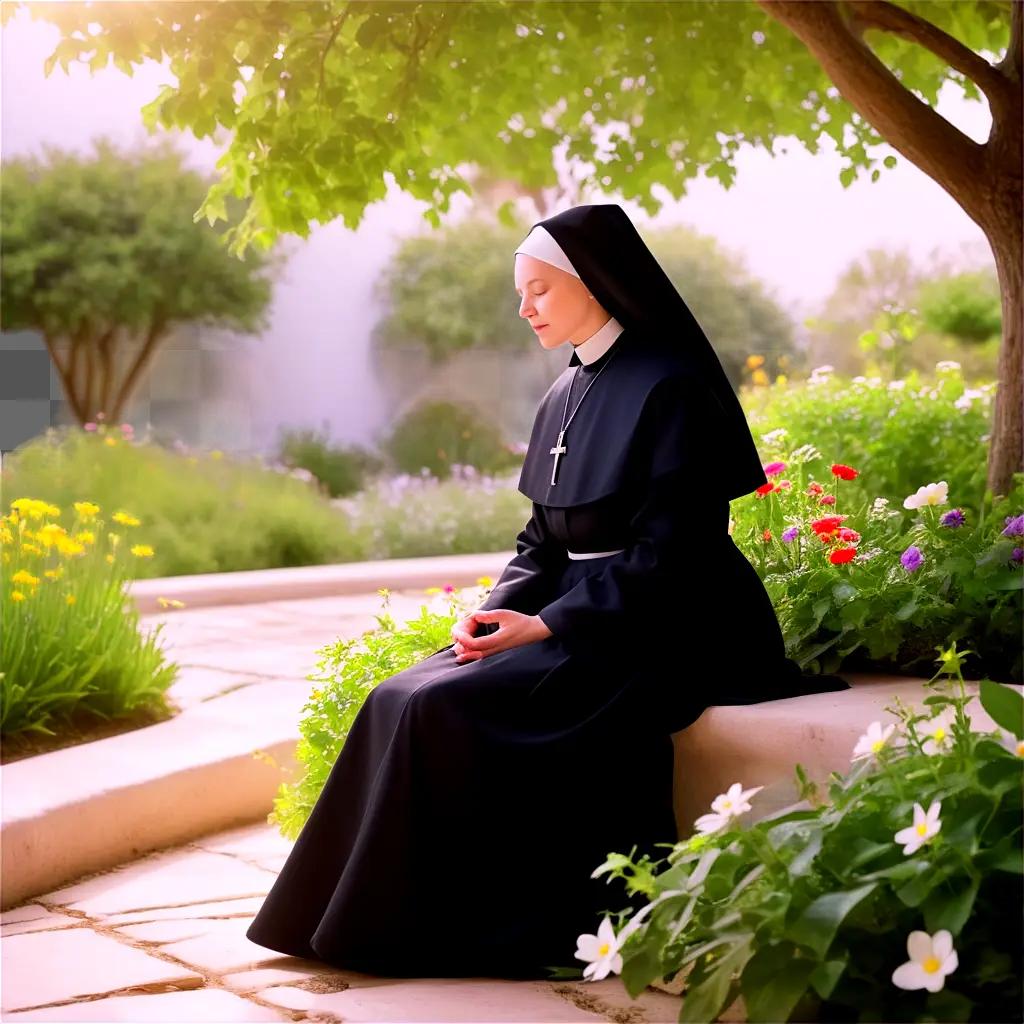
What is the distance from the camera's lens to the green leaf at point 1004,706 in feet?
7.52

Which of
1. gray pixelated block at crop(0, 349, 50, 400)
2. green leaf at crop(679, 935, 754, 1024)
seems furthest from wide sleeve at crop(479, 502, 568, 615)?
gray pixelated block at crop(0, 349, 50, 400)

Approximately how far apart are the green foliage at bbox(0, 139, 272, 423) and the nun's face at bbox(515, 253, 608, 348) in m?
13.0

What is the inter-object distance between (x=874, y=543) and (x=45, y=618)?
2.84 metres

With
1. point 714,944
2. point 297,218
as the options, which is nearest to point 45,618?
point 297,218

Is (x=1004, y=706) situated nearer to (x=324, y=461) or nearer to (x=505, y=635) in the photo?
(x=505, y=635)

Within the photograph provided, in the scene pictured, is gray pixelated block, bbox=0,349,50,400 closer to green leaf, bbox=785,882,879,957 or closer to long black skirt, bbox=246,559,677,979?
long black skirt, bbox=246,559,677,979

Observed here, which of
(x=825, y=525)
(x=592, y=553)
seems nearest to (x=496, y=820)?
(x=592, y=553)

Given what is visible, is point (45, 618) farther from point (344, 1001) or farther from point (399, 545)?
point (399, 545)

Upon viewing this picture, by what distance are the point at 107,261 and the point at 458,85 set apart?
35.3ft

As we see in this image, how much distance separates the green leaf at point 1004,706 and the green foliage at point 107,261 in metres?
14.5

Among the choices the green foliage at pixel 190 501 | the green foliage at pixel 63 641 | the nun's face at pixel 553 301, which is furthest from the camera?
the green foliage at pixel 190 501

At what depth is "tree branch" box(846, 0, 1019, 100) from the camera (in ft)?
16.7

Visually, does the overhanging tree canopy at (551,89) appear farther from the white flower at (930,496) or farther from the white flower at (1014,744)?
the white flower at (1014,744)

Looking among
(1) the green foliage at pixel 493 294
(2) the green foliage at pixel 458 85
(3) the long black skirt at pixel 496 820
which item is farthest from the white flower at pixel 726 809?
(1) the green foliage at pixel 493 294
